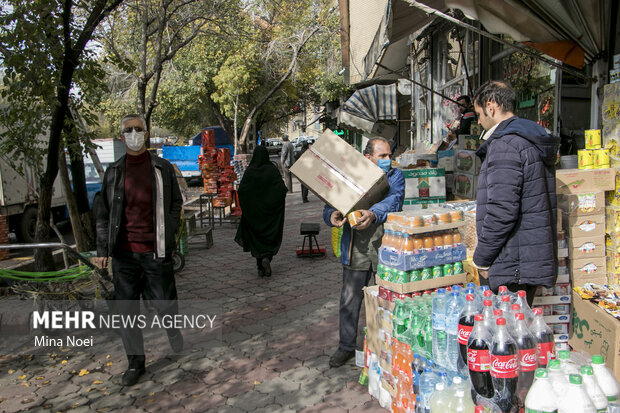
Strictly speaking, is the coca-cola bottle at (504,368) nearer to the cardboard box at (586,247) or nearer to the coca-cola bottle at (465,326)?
the coca-cola bottle at (465,326)

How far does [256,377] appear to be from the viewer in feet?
13.9

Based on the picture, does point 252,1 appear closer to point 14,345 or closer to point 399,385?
point 14,345

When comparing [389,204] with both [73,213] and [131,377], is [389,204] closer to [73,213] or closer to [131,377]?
[131,377]

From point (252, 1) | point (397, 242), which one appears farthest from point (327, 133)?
point (252, 1)

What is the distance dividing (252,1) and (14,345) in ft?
45.3

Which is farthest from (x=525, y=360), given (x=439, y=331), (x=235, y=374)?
(x=235, y=374)

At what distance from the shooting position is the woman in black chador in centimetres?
762

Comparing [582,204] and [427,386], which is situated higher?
[582,204]

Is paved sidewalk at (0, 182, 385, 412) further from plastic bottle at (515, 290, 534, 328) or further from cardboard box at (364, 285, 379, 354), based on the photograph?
plastic bottle at (515, 290, 534, 328)

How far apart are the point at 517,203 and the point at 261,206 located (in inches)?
206

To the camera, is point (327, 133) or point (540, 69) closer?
point (327, 133)

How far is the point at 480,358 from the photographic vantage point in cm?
234

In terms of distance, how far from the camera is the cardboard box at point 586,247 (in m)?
3.81

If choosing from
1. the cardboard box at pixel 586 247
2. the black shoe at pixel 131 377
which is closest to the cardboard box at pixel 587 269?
the cardboard box at pixel 586 247
